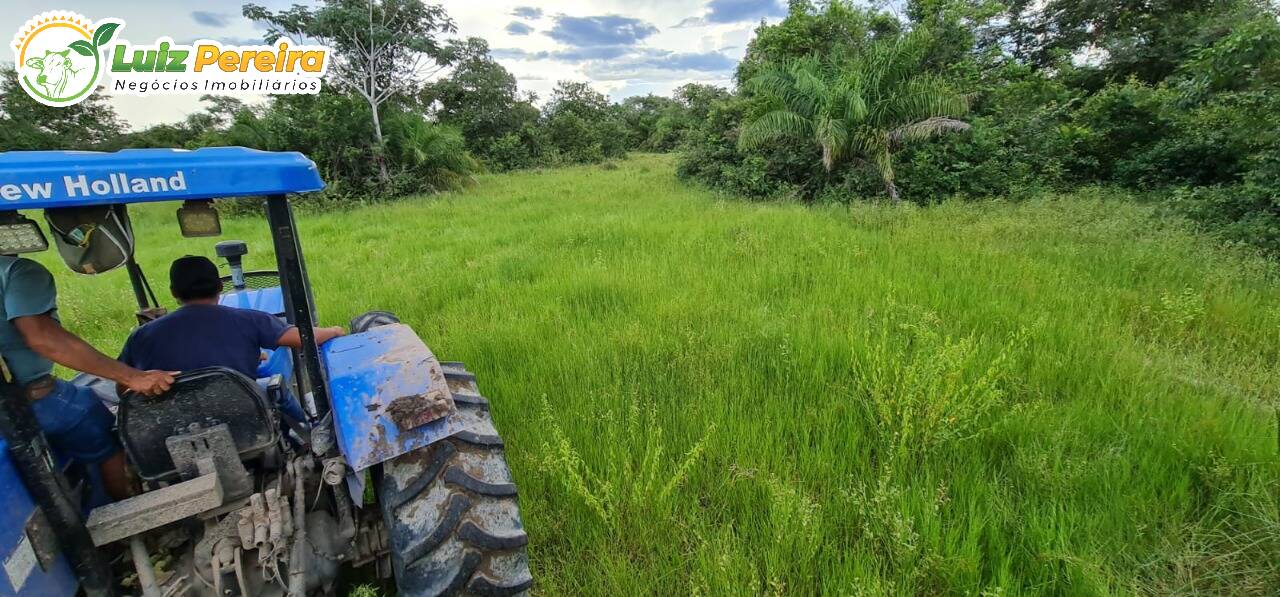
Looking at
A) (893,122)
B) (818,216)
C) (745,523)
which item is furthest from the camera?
(893,122)

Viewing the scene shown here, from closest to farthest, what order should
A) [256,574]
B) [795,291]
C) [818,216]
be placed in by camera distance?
[256,574]
[795,291]
[818,216]

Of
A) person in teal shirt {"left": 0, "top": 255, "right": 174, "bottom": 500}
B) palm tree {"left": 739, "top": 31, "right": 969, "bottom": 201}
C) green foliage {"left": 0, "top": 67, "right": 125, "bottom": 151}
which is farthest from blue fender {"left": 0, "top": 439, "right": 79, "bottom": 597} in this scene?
green foliage {"left": 0, "top": 67, "right": 125, "bottom": 151}

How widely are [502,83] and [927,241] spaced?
24.1 metres

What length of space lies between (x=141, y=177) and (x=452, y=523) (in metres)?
1.16

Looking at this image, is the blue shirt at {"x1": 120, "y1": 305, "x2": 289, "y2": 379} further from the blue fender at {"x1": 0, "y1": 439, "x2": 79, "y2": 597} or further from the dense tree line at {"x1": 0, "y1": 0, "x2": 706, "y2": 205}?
the dense tree line at {"x1": 0, "y1": 0, "x2": 706, "y2": 205}

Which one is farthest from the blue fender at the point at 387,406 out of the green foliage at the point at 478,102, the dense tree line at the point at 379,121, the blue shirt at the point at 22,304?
the green foliage at the point at 478,102

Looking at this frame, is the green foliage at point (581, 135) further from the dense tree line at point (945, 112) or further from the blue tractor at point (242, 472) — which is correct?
the blue tractor at point (242, 472)

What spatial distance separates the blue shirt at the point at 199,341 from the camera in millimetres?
1679

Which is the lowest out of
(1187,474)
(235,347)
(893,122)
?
(1187,474)

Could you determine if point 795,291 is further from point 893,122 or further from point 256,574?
point 893,122

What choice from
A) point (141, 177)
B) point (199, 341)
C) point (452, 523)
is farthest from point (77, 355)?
point (452, 523)

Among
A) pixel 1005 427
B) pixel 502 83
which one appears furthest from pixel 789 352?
pixel 502 83

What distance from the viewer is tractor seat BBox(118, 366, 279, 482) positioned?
1.49 m

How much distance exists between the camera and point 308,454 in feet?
5.78
